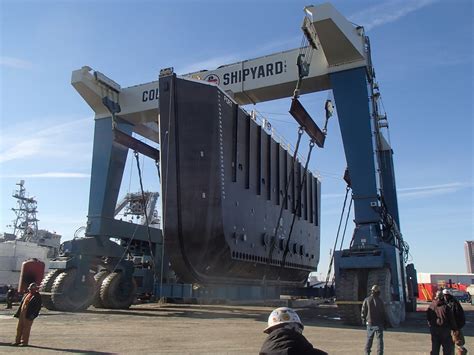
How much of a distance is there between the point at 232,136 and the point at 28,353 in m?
9.23

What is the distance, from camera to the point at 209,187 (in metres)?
13.2

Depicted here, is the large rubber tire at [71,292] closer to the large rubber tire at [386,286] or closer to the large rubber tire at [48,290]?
the large rubber tire at [48,290]

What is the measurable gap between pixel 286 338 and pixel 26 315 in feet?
24.8

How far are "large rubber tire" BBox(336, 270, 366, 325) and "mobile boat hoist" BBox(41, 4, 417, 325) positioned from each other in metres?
0.03

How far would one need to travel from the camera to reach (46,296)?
1531 centimetres

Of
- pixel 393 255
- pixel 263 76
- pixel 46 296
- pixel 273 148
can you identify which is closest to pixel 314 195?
pixel 273 148

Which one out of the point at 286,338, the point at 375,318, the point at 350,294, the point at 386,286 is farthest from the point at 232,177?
the point at 286,338

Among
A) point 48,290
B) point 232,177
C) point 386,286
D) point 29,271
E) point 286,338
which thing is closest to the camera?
point 286,338

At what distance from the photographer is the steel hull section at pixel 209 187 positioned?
13109 mm

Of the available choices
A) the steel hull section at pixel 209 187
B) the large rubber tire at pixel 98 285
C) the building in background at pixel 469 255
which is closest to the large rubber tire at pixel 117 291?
the large rubber tire at pixel 98 285

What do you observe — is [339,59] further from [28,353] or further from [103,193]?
[28,353]

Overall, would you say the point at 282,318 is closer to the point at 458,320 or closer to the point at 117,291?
the point at 458,320

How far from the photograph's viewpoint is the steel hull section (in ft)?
43.0

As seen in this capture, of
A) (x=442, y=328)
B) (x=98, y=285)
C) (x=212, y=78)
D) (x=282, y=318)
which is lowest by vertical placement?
(x=442, y=328)
